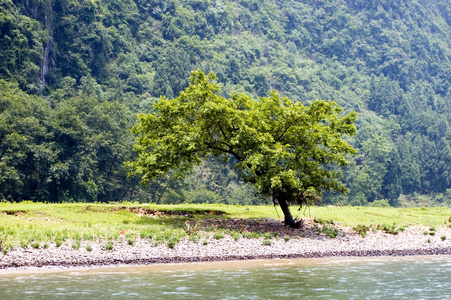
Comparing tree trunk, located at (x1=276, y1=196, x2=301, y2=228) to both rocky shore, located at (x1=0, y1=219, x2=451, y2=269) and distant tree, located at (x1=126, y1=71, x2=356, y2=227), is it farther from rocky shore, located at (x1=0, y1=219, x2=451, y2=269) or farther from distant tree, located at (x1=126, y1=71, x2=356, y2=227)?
rocky shore, located at (x1=0, y1=219, x2=451, y2=269)

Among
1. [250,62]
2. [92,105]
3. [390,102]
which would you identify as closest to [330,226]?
[92,105]

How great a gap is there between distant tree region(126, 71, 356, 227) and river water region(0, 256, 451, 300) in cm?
562

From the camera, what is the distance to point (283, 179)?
28.2m

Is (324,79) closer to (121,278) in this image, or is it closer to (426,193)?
(426,193)

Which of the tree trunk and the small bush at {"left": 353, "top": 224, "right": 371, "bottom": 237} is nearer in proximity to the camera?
the tree trunk

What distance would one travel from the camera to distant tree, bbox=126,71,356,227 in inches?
1134

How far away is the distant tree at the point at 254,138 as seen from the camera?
94.5ft

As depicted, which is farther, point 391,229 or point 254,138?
point 391,229

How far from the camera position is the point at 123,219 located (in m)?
32.0

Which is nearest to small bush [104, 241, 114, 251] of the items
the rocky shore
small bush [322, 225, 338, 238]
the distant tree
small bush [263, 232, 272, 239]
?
the rocky shore

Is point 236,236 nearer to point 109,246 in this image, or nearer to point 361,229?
point 109,246

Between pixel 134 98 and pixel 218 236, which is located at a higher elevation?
pixel 134 98

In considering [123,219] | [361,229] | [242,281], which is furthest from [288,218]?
[242,281]

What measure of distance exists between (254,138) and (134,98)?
10168cm
